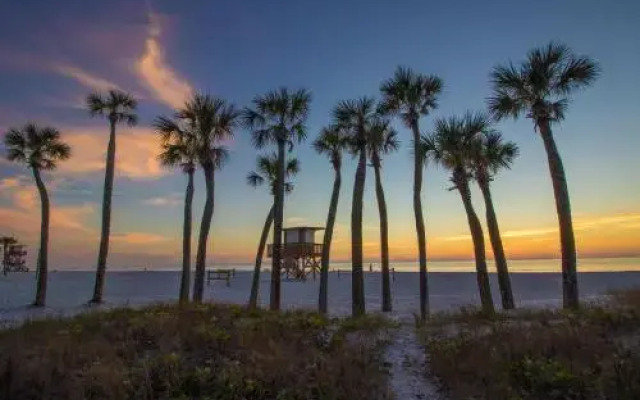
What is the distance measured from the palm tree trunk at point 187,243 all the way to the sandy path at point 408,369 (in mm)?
17517

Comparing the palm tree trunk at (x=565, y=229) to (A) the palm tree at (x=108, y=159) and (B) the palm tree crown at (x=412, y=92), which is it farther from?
(A) the palm tree at (x=108, y=159)

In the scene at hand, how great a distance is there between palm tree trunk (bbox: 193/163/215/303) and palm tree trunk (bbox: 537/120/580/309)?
17.6m

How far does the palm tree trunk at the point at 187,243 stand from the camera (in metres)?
28.0

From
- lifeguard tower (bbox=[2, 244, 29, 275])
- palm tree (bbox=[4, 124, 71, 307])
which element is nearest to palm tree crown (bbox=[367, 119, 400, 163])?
palm tree (bbox=[4, 124, 71, 307])

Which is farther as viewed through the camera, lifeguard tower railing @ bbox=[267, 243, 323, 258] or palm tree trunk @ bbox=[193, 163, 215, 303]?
lifeguard tower railing @ bbox=[267, 243, 323, 258]

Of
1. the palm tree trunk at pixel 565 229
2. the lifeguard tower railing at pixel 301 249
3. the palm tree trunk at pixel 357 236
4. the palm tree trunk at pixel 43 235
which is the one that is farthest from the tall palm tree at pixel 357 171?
the lifeguard tower railing at pixel 301 249

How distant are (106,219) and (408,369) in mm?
26300

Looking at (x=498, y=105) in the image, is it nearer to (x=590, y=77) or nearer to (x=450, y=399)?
(x=590, y=77)

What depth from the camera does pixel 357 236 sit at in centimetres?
2659

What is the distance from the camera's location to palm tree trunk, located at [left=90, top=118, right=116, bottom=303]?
31.2 meters

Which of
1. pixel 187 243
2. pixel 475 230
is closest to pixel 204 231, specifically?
pixel 187 243

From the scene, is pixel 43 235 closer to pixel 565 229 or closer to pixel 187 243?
pixel 187 243

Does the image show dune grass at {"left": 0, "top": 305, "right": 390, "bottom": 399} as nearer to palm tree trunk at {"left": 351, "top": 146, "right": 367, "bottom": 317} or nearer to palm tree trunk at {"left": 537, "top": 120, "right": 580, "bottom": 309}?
palm tree trunk at {"left": 537, "top": 120, "right": 580, "bottom": 309}

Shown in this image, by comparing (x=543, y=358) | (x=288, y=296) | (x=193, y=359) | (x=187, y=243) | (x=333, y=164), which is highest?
(x=333, y=164)
